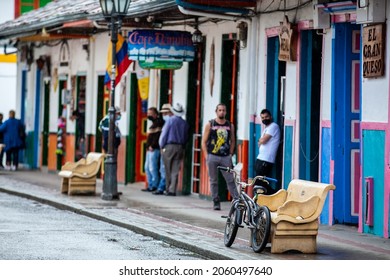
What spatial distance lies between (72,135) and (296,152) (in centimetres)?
1491

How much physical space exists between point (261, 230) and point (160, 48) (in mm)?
9937

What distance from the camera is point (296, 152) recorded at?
829 inches

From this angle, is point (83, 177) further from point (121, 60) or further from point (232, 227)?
point (232, 227)

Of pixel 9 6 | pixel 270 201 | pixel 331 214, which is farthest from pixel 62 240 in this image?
pixel 9 6

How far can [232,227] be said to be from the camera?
1625 cm

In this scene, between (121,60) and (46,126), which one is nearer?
(121,60)

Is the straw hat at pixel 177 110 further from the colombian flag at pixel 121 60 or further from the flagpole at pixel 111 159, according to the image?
the flagpole at pixel 111 159

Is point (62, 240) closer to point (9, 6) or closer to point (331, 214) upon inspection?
point (331, 214)

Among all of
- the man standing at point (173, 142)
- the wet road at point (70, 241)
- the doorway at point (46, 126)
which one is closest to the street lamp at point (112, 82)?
the man standing at point (173, 142)

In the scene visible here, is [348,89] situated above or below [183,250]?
above

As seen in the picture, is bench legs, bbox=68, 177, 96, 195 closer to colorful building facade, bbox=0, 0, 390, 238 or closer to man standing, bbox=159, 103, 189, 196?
man standing, bbox=159, 103, 189, 196

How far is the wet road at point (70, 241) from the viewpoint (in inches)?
621

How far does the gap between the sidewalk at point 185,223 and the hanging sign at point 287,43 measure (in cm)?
280

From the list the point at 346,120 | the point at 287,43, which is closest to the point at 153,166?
the point at 287,43
